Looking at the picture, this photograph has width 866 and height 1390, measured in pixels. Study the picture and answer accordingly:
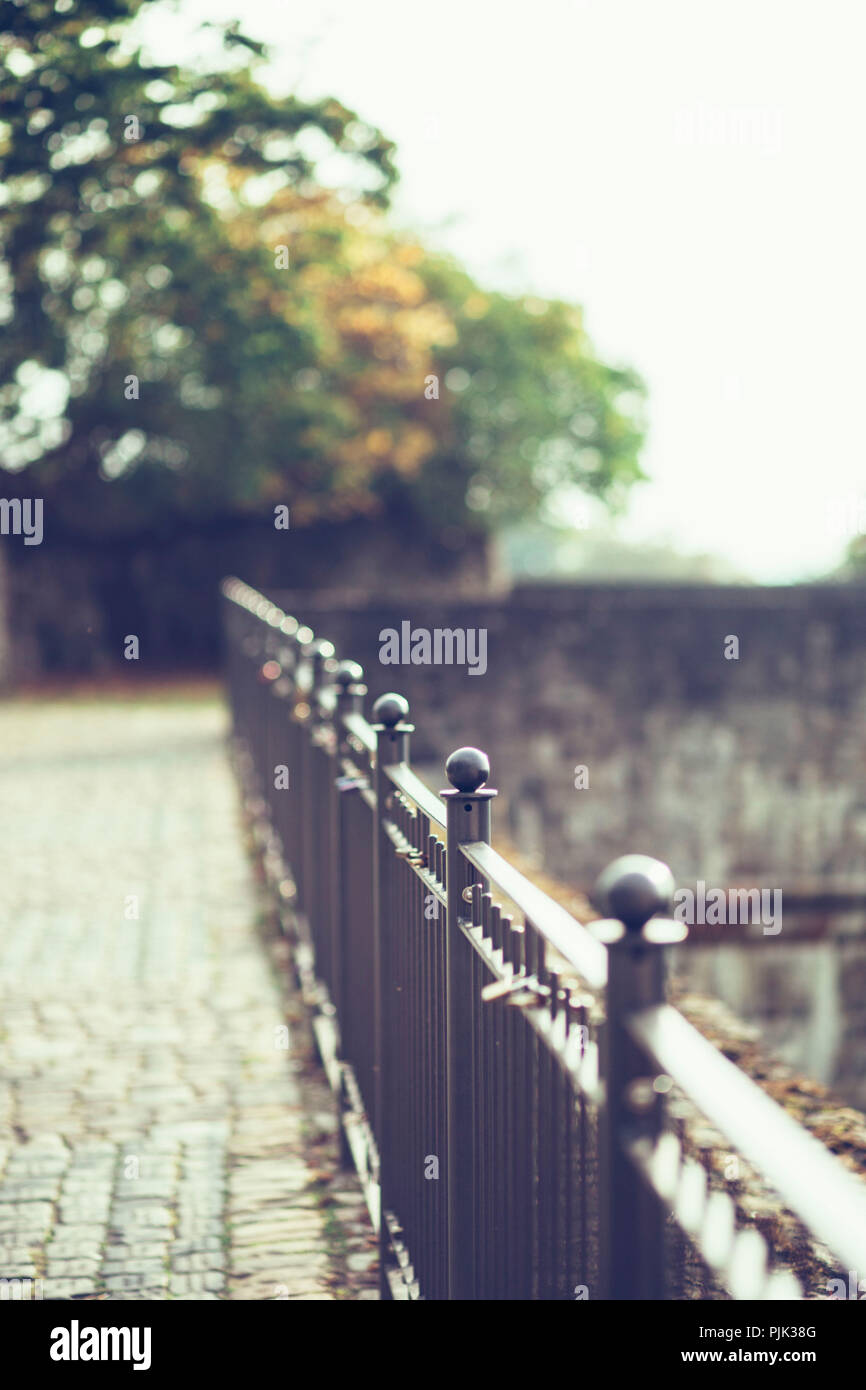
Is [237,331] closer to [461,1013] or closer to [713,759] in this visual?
[713,759]

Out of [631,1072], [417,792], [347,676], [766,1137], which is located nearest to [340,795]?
[347,676]

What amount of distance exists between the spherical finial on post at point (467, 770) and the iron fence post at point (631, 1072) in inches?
42.0

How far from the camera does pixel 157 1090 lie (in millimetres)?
5695

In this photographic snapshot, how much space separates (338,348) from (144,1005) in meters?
24.2

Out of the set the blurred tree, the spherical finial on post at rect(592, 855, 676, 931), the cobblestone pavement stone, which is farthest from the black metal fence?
the blurred tree

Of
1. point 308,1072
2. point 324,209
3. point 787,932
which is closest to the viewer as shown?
point 308,1072

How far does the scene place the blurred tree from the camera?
377 inches

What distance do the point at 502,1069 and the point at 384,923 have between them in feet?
4.62

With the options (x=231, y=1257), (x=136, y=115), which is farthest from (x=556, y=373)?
(x=231, y=1257)

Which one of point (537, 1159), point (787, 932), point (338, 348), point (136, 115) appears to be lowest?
point (787, 932)

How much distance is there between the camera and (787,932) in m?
18.5

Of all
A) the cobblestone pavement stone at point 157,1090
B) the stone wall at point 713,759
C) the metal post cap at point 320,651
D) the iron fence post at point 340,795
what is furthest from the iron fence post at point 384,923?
the stone wall at point 713,759

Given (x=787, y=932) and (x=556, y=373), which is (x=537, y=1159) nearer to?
(x=787, y=932)

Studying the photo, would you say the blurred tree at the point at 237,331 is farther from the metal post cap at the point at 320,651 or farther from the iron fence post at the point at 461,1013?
the iron fence post at the point at 461,1013
